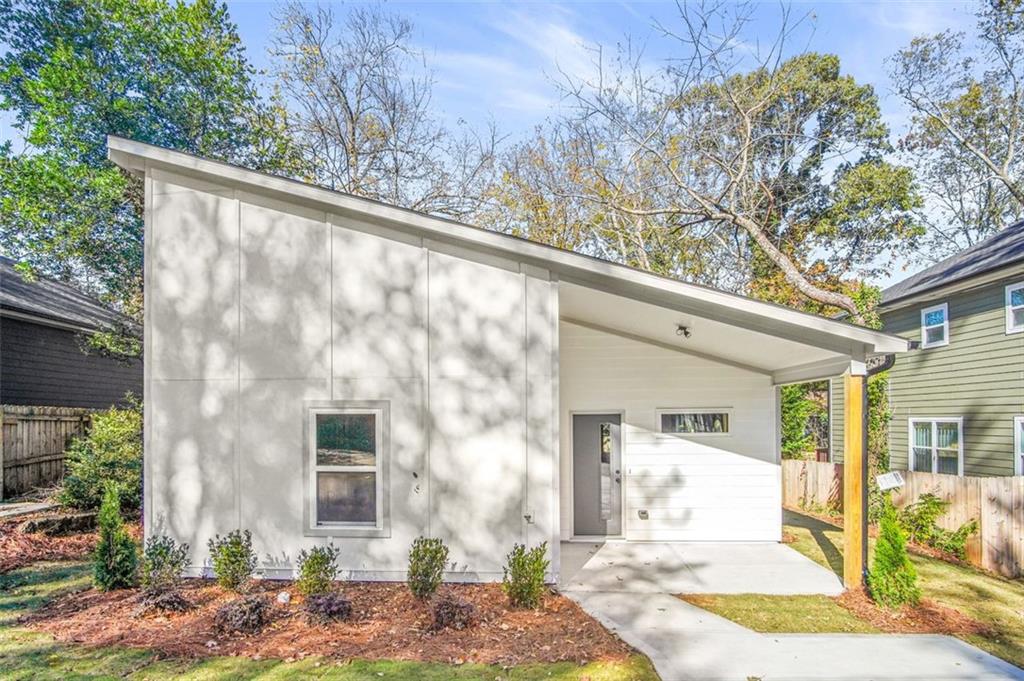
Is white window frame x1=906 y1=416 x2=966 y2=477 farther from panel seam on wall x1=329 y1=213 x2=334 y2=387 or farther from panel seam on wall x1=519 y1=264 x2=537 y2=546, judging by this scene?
panel seam on wall x1=329 y1=213 x2=334 y2=387

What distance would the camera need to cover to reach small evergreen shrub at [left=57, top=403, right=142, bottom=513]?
931 cm

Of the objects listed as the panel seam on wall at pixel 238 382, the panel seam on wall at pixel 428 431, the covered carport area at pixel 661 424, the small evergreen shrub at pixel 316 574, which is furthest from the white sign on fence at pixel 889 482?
the panel seam on wall at pixel 238 382

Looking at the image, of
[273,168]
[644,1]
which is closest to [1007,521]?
[644,1]

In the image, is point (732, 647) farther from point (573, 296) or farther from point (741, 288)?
point (741, 288)

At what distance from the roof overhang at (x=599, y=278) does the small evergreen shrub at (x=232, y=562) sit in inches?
148

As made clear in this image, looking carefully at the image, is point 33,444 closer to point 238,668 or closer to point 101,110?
point 101,110

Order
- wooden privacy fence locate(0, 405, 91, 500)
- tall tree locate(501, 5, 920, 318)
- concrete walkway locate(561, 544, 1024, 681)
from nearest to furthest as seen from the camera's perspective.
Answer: concrete walkway locate(561, 544, 1024, 681), wooden privacy fence locate(0, 405, 91, 500), tall tree locate(501, 5, 920, 318)

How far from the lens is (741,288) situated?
20391 millimetres

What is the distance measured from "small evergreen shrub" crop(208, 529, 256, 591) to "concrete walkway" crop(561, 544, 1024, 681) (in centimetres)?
344

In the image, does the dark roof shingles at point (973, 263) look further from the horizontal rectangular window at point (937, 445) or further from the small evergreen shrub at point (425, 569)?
the small evergreen shrub at point (425, 569)

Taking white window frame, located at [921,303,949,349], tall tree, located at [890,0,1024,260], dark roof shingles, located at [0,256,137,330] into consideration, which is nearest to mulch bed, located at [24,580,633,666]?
dark roof shingles, located at [0,256,137,330]

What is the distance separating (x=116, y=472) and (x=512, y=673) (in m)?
8.36

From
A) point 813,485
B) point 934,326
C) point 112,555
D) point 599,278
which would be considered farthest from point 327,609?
point 934,326

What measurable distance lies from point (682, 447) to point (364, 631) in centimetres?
555
